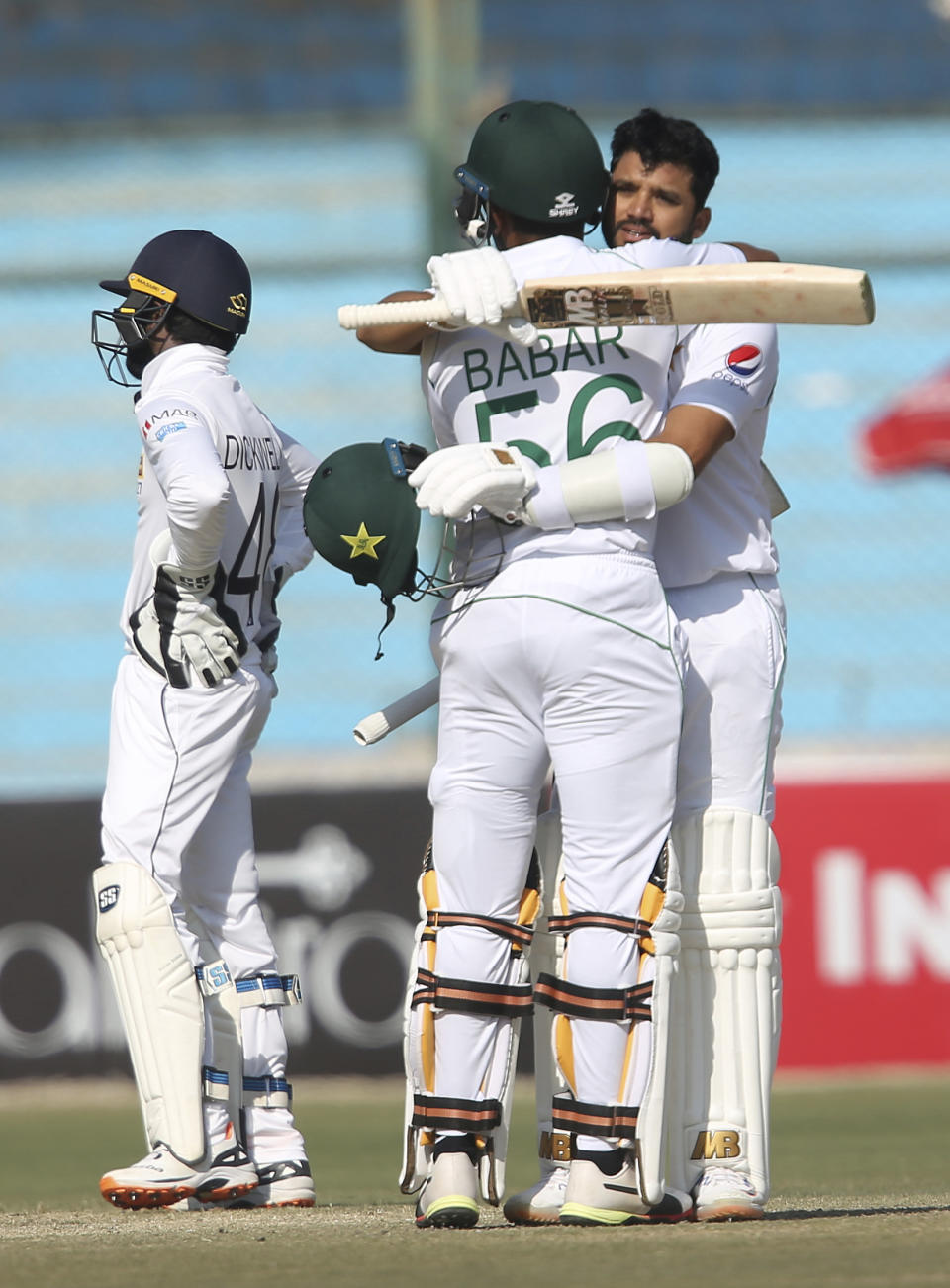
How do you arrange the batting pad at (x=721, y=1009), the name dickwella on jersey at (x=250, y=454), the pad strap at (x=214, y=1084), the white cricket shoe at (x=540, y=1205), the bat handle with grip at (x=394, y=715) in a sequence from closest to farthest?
the white cricket shoe at (x=540, y=1205)
the batting pad at (x=721, y=1009)
the bat handle with grip at (x=394, y=715)
the pad strap at (x=214, y=1084)
the name dickwella on jersey at (x=250, y=454)

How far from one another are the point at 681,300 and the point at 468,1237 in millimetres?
1379

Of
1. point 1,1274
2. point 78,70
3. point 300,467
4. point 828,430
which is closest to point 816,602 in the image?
point 828,430

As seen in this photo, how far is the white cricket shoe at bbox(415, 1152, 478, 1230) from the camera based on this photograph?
2.90m

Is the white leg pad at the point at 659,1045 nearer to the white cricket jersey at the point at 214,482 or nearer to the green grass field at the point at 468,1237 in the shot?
the green grass field at the point at 468,1237

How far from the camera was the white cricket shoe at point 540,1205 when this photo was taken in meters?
3.00

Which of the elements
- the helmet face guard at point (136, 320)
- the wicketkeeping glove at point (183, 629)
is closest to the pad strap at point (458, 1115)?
the wicketkeeping glove at point (183, 629)

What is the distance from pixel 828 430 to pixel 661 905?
6388mm

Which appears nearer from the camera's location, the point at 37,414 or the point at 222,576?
the point at 222,576

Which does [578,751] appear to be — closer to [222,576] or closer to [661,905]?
[661,905]

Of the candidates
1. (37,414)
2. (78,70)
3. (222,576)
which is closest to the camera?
(222,576)

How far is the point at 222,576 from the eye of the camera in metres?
3.66

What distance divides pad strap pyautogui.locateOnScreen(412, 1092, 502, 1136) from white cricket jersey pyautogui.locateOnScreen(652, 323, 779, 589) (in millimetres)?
883

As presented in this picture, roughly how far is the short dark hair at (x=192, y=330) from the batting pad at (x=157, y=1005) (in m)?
0.99

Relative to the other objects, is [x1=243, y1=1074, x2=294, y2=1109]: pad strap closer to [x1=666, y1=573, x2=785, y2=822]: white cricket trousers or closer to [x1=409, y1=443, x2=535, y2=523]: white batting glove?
[x1=666, y1=573, x2=785, y2=822]: white cricket trousers
